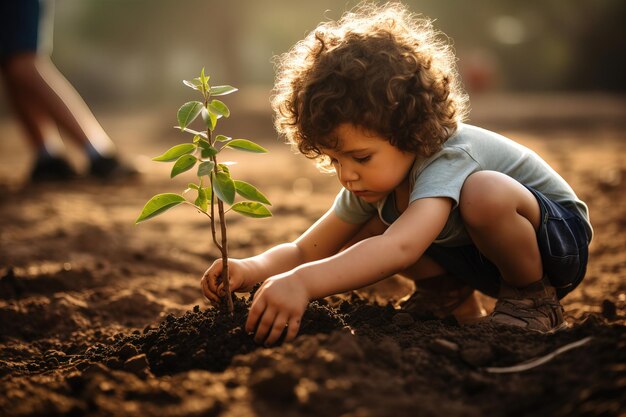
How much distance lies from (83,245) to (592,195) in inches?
145

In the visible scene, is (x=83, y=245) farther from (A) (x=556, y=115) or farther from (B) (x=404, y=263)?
(A) (x=556, y=115)

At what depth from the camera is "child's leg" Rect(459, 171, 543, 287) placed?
2242mm

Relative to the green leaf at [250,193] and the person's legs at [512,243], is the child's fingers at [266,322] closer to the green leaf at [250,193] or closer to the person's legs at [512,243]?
the green leaf at [250,193]

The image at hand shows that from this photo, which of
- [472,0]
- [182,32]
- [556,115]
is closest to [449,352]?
[556,115]

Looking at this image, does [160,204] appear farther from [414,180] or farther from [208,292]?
[414,180]

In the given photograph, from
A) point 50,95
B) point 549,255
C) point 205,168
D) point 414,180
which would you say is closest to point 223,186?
point 205,168

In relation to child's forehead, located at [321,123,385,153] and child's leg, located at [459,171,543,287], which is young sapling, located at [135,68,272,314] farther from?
child's leg, located at [459,171,543,287]

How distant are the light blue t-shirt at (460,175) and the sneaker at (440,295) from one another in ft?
0.94

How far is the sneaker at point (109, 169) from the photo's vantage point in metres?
5.98

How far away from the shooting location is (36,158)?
5.86 m

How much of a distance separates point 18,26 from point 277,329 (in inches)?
189

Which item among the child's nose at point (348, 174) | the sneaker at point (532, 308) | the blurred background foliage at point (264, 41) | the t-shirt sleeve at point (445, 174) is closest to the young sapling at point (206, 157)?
the child's nose at point (348, 174)

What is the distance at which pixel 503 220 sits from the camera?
2.26 meters

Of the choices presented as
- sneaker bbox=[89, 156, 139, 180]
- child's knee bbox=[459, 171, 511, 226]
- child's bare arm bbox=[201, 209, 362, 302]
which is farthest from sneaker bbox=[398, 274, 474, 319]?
sneaker bbox=[89, 156, 139, 180]
